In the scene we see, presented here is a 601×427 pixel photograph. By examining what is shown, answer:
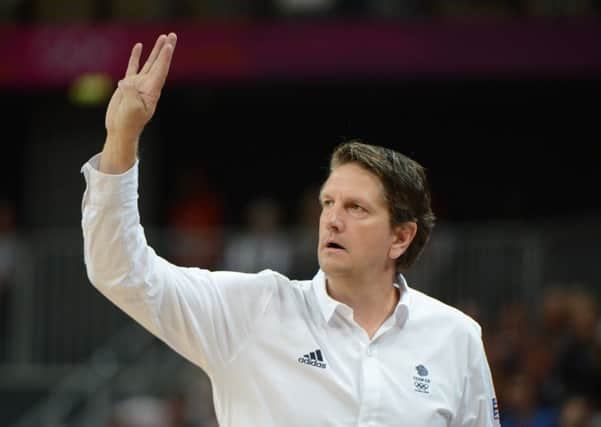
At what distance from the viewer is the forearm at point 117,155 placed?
4758 mm

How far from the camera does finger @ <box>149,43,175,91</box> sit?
485 cm

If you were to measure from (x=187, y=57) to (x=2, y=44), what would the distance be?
1.92m

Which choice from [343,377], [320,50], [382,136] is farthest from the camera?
[382,136]

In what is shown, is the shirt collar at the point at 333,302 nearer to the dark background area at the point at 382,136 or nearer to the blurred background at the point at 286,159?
the blurred background at the point at 286,159

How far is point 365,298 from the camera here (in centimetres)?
541

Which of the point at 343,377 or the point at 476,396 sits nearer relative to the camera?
the point at 343,377

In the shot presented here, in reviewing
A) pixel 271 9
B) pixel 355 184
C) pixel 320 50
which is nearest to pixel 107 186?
pixel 355 184

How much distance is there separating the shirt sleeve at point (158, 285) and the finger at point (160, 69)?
27 centimetres

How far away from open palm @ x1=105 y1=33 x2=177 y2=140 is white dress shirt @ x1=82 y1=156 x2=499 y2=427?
273 mm

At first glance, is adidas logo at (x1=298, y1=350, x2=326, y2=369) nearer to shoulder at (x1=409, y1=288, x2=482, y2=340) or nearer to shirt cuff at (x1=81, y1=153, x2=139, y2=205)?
shoulder at (x1=409, y1=288, x2=482, y2=340)

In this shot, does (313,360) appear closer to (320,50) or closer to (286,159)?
(320,50)

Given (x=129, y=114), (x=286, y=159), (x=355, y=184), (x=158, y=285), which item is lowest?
(x=286, y=159)

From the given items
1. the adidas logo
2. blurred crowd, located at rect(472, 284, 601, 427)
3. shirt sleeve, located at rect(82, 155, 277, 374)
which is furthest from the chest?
blurred crowd, located at rect(472, 284, 601, 427)

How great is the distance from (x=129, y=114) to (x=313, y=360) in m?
1.09
